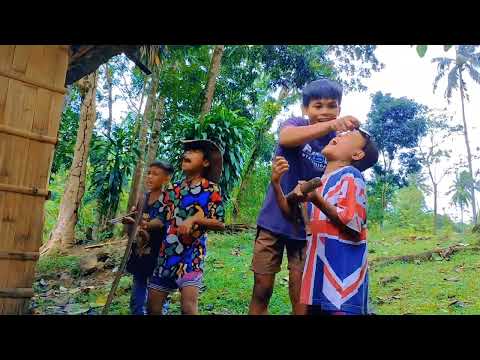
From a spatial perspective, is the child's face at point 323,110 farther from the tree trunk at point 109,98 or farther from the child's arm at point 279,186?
the tree trunk at point 109,98

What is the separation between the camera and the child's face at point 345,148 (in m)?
3.44

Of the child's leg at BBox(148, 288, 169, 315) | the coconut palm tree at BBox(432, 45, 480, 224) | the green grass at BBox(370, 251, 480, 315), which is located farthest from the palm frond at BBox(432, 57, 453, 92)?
the child's leg at BBox(148, 288, 169, 315)

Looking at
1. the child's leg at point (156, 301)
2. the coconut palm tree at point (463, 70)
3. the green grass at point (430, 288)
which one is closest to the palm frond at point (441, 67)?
the coconut palm tree at point (463, 70)

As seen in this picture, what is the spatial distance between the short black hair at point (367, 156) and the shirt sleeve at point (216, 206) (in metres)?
0.84

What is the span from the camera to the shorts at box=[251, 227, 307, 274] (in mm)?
3396

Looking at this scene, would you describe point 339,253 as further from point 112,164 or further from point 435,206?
point 112,164

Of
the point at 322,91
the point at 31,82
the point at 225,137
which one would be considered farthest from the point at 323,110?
the point at 31,82

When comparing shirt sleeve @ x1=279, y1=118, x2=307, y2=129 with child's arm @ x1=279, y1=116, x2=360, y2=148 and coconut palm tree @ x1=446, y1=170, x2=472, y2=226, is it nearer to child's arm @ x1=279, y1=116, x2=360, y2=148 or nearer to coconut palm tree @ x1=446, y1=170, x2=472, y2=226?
child's arm @ x1=279, y1=116, x2=360, y2=148

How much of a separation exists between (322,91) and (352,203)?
Result: 744 mm

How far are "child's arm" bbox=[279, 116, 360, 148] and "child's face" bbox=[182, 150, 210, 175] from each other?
54cm

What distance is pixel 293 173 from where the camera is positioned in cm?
348

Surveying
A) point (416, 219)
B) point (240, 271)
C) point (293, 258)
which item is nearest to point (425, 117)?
point (416, 219)
